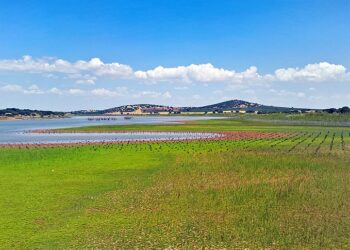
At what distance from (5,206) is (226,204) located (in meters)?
12.1

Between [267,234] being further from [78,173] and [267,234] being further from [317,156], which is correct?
[317,156]

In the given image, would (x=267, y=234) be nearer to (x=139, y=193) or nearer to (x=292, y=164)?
(x=139, y=193)

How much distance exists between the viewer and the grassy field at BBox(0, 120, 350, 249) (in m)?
16.4

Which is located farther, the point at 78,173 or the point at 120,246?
the point at 78,173

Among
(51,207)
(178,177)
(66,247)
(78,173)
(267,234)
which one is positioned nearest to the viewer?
(66,247)

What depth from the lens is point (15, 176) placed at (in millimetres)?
32281

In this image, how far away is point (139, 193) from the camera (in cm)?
2516

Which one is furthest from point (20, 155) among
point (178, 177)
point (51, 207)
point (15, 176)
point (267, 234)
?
point (267, 234)

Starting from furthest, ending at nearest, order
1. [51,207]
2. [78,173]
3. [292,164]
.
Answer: [292,164] → [78,173] → [51,207]

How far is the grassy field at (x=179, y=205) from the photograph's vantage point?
16391mm

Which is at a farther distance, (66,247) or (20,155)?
(20,155)

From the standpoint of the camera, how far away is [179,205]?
2192 centimetres

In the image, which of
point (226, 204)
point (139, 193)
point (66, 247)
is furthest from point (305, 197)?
point (66, 247)

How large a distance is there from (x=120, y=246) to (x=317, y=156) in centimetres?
3179
